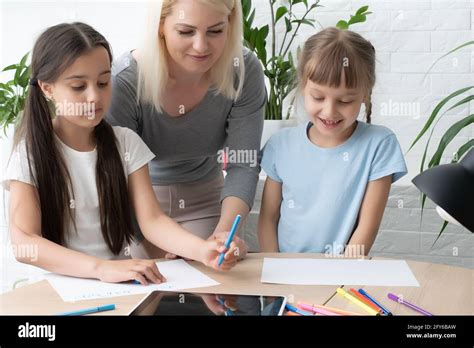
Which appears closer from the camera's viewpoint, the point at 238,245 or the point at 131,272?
the point at 131,272

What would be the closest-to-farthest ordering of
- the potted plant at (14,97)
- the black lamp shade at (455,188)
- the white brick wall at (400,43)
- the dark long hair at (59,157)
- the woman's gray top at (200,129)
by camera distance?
the black lamp shade at (455,188) < the dark long hair at (59,157) < the woman's gray top at (200,129) < the potted plant at (14,97) < the white brick wall at (400,43)

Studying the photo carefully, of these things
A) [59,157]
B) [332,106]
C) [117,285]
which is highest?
[332,106]

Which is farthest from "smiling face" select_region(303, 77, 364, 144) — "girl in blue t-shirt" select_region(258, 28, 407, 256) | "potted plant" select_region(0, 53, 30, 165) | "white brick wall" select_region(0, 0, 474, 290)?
"potted plant" select_region(0, 53, 30, 165)

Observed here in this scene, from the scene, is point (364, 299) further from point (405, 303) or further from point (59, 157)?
point (59, 157)

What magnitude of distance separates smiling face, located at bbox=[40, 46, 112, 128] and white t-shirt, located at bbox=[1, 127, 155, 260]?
0.08 metres

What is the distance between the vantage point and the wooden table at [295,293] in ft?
3.03

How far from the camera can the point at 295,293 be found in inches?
38.9

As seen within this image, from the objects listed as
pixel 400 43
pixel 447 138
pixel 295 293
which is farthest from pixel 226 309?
pixel 400 43

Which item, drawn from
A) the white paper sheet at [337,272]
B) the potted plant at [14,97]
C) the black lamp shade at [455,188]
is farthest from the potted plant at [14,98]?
the black lamp shade at [455,188]

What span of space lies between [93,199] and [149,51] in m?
0.36

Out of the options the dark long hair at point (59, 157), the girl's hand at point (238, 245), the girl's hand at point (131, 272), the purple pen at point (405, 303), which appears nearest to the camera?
the purple pen at point (405, 303)

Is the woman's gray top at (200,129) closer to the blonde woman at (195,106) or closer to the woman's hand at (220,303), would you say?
the blonde woman at (195,106)

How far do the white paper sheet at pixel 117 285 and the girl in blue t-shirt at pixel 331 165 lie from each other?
44 cm

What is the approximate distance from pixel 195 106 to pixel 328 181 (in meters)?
0.37
